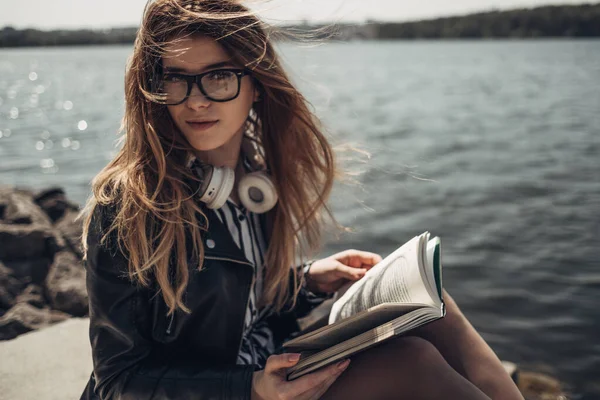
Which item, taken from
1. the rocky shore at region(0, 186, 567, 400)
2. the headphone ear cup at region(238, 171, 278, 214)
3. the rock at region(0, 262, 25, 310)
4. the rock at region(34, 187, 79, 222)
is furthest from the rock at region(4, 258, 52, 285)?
the headphone ear cup at region(238, 171, 278, 214)

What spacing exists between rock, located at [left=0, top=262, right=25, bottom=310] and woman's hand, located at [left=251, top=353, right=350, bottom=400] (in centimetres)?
315

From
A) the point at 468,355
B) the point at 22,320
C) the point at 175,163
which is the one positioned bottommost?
the point at 22,320

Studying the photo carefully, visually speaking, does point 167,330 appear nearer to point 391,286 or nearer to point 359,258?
point 391,286

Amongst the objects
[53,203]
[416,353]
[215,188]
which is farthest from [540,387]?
[53,203]

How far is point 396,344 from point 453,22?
285 ft

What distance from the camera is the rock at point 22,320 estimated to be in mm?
3883

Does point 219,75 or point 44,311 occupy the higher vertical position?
point 219,75

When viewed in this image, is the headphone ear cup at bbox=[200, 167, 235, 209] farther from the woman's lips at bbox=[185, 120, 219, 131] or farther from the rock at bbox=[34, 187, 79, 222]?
the rock at bbox=[34, 187, 79, 222]

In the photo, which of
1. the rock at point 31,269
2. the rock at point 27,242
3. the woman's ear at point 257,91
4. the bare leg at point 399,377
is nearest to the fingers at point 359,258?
the bare leg at point 399,377

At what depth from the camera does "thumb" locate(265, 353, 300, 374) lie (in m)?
1.94

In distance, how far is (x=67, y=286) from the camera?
4652mm

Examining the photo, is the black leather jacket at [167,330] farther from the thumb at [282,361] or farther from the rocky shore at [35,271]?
the rocky shore at [35,271]

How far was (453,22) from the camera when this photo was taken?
83750 millimetres

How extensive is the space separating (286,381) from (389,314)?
0.38 m
